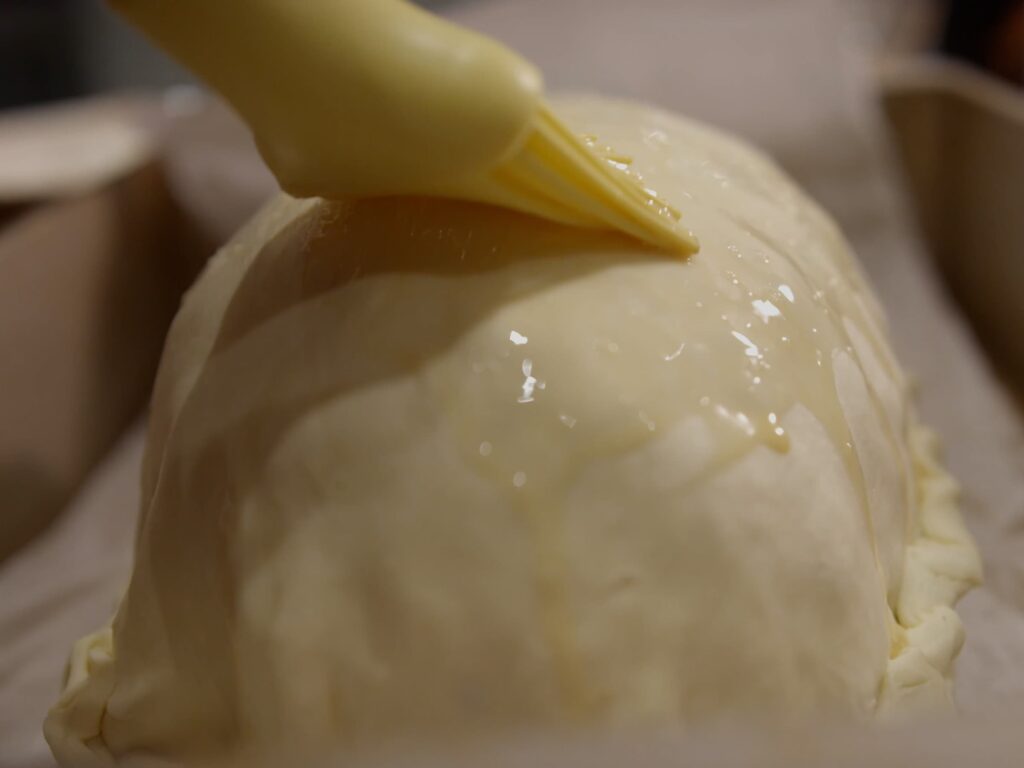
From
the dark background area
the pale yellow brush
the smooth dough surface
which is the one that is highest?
the pale yellow brush

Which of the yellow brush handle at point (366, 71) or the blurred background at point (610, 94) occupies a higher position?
the yellow brush handle at point (366, 71)

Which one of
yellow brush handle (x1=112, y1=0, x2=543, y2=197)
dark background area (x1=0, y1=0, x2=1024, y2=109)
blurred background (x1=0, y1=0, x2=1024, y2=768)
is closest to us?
yellow brush handle (x1=112, y1=0, x2=543, y2=197)

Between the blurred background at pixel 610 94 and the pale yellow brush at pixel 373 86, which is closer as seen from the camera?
the pale yellow brush at pixel 373 86

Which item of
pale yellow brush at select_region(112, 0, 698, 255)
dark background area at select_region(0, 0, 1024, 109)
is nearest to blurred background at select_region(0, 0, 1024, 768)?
dark background area at select_region(0, 0, 1024, 109)

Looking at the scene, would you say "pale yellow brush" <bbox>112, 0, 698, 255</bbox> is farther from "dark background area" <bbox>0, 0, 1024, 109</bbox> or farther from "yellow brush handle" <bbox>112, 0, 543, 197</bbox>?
"dark background area" <bbox>0, 0, 1024, 109</bbox>

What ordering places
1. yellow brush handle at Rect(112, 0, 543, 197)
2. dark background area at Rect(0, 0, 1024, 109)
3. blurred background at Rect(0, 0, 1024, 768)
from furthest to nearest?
dark background area at Rect(0, 0, 1024, 109) → blurred background at Rect(0, 0, 1024, 768) → yellow brush handle at Rect(112, 0, 543, 197)

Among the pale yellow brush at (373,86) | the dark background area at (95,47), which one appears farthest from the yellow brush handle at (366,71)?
the dark background area at (95,47)

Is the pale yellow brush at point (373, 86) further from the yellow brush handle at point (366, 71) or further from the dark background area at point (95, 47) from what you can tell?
the dark background area at point (95, 47)

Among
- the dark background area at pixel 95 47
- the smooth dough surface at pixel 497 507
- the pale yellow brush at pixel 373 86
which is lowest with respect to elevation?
the dark background area at pixel 95 47
